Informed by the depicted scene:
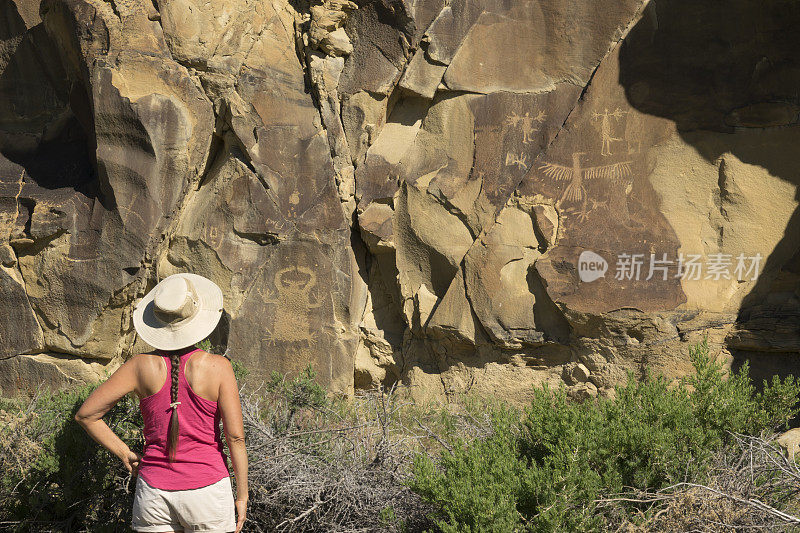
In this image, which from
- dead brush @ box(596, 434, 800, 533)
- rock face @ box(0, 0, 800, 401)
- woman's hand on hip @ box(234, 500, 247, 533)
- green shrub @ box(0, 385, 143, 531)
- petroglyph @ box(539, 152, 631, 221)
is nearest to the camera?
woman's hand on hip @ box(234, 500, 247, 533)

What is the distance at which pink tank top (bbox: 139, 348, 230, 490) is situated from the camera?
89.9 inches

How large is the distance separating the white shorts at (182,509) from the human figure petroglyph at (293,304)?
2.53 meters

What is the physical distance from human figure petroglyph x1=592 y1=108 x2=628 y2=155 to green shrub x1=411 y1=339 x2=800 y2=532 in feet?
5.40

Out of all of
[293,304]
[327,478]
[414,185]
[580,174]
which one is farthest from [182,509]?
[580,174]

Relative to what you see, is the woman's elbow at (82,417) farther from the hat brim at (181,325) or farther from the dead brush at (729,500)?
the dead brush at (729,500)

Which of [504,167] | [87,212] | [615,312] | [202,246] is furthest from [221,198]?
[615,312]

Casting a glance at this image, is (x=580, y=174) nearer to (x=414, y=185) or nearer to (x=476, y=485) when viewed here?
(x=414, y=185)

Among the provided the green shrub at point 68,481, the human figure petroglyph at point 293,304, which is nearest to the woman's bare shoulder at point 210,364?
the green shrub at point 68,481

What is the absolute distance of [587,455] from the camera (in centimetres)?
279

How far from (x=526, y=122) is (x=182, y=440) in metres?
3.27

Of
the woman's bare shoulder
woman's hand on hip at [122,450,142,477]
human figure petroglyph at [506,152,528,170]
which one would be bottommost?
woman's hand on hip at [122,450,142,477]

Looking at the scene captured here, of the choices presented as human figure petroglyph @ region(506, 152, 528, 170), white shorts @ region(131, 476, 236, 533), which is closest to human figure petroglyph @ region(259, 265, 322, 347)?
human figure petroglyph @ region(506, 152, 528, 170)

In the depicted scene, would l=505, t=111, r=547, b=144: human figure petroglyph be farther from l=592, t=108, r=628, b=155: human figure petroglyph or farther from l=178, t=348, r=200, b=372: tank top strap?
l=178, t=348, r=200, b=372: tank top strap

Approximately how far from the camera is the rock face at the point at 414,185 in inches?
169
